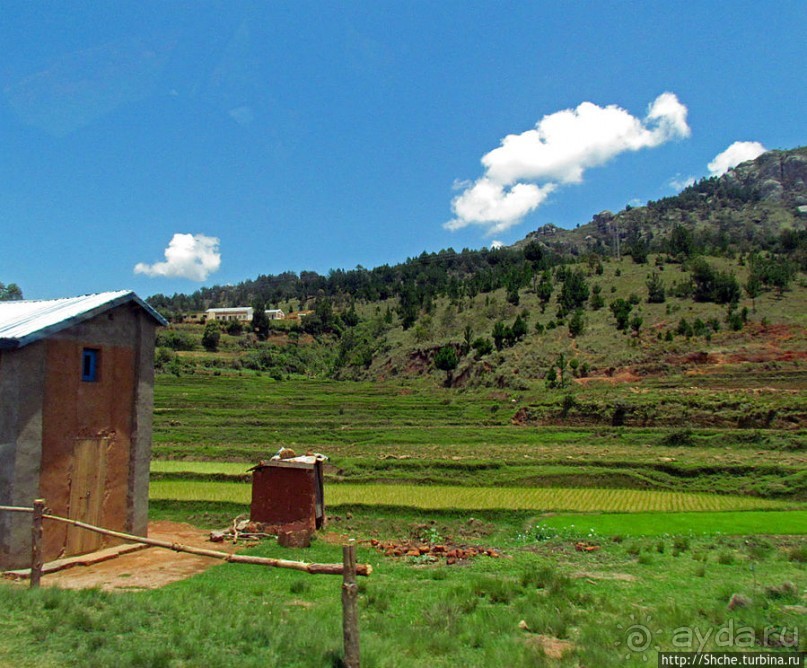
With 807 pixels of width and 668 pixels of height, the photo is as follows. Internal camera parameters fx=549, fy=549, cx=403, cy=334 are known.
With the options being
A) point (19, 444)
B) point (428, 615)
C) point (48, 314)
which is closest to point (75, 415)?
point (19, 444)

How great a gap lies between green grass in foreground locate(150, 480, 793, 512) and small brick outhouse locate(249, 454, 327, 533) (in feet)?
13.6

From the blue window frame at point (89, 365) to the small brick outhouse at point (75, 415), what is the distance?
0.08 ft

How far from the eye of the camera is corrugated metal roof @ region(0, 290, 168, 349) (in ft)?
37.7

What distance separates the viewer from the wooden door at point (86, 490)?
1255 cm

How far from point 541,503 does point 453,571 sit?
9304 mm

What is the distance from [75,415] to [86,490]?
1.81 meters

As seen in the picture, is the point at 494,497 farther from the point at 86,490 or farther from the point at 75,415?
the point at 75,415

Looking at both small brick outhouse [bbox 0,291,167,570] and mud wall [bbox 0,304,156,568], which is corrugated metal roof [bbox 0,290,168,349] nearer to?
small brick outhouse [bbox 0,291,167,570]

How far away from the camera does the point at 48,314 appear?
1287cm

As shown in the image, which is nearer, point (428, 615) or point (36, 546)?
point (428, 615)

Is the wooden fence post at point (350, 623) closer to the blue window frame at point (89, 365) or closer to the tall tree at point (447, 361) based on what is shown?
the blue window frame at point (89, 365)

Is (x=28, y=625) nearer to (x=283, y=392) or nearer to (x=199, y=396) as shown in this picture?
(x=199, y=396)

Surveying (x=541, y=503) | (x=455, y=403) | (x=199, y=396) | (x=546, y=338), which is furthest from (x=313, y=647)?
(x=546, y=338)

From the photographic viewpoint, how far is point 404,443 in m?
34.6
